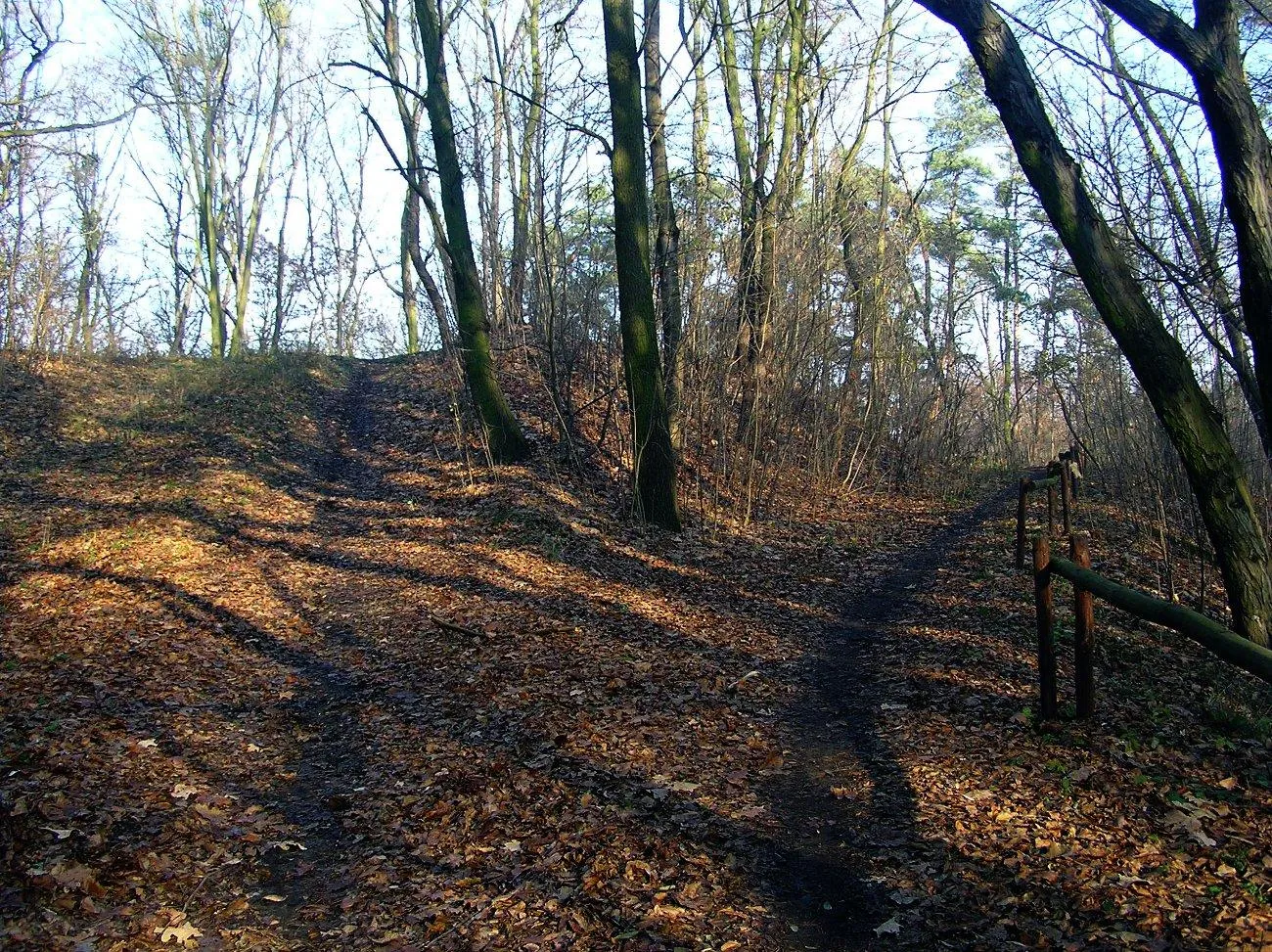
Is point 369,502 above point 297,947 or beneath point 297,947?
above

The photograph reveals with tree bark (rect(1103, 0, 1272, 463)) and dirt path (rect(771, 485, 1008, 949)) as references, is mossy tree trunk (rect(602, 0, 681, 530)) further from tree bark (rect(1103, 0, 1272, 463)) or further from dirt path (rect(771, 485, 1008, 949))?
tree bark (rect(1103, 0, 1272, 463))

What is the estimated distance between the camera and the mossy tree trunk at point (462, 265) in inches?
544

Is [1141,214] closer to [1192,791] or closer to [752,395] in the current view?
[752,395]

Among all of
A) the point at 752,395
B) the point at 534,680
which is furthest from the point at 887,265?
the point at 534,680

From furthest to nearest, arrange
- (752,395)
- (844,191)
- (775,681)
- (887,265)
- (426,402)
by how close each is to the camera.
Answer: (426,402) → (887,265) → (844,191) → (752,395) → (775,681)

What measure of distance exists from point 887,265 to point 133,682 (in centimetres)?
1355

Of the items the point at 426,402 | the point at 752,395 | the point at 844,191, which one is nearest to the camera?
the point at 752,395

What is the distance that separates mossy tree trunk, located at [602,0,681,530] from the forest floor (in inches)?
65.5

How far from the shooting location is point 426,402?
65.1 ft

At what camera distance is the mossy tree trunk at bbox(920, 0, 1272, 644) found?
6051 millimetres

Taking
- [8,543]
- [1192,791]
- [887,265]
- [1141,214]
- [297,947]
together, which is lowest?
[297,947]

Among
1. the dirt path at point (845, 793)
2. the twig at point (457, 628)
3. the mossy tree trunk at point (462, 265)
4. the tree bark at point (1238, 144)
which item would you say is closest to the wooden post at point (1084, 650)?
the dirt path at point (845, 793)

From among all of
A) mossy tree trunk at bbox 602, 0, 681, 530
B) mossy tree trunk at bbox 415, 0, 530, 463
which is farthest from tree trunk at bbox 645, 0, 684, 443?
mossy tree trunk at bbox 415, 0, 530, 463

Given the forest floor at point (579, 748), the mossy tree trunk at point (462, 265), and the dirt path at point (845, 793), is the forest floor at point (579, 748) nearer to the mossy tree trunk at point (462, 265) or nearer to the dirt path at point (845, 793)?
the dirt path at point (845, 793)
